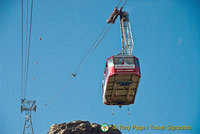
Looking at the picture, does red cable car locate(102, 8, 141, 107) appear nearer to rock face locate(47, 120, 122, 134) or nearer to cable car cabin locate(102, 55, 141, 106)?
cable car cabin locate(102, 55, 141, 106)

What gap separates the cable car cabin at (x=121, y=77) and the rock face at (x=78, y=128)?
4310 centimetres

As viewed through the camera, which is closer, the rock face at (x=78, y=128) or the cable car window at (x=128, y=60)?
the cable car window at (x=128, y=60)

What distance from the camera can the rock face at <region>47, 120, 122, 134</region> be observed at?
215 ft

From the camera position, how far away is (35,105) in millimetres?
46062

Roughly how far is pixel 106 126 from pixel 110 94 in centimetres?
4931

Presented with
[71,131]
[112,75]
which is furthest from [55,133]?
[112,75]

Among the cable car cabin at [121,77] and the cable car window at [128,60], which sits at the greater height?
the cable car window at [128,60]

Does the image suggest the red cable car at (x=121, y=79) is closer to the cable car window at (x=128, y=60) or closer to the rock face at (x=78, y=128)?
the cable car window at (x=128, y=60)

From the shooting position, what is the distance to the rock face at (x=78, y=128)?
65.4m

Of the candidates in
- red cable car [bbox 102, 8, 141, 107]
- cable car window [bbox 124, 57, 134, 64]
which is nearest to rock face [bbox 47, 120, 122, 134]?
red cable car [bbox 102, 8, 141, 107]

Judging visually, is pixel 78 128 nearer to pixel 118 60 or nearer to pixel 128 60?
pixel 118 60

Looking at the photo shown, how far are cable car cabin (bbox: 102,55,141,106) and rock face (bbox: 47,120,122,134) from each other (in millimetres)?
43104

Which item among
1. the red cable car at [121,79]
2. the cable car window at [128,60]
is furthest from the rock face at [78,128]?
the cable car window at [128,60]

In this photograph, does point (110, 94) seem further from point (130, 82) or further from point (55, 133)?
point (55, 133)
